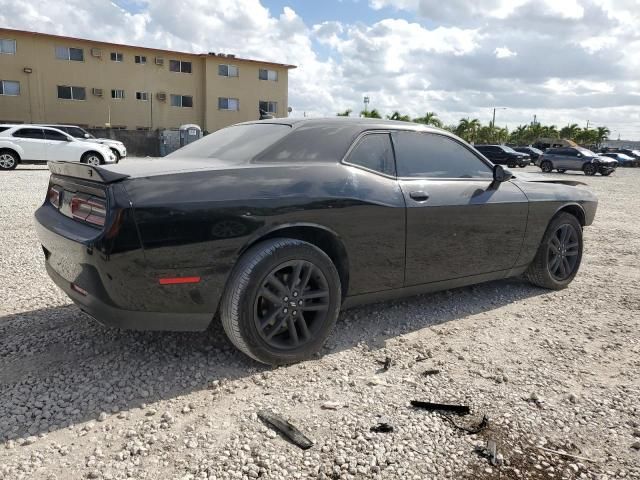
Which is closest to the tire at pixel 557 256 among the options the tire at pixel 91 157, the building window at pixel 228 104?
the tire at pixel 91 157

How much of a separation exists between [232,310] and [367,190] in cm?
118

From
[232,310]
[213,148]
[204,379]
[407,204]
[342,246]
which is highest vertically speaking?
[213,148]

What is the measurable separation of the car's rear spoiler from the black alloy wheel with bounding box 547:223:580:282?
381 centimetres

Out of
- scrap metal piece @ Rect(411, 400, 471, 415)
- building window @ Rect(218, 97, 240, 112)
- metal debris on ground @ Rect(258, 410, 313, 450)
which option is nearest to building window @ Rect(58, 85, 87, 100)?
building window @ Rect(218, 97, 240, 112)

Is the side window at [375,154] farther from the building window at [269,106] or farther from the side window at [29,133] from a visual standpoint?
the building window at [269,106]

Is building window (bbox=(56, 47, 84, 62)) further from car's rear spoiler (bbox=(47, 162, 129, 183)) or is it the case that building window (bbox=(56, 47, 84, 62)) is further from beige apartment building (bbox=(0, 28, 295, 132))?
car's rear spoiler (bbox=(47, 162, 129, 183))

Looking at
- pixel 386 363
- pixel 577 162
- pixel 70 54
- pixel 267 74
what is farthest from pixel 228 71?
pixel 386 363

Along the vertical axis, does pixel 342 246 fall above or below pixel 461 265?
above

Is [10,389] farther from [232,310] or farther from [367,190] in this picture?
[367,190]

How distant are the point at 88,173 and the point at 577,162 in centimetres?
3012

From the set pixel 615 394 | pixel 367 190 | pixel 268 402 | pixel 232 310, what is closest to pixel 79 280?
pixel 232 310

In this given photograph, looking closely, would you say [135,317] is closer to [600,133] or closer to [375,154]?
[375,154]

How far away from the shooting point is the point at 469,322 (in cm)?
404

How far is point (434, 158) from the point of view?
3916mm
